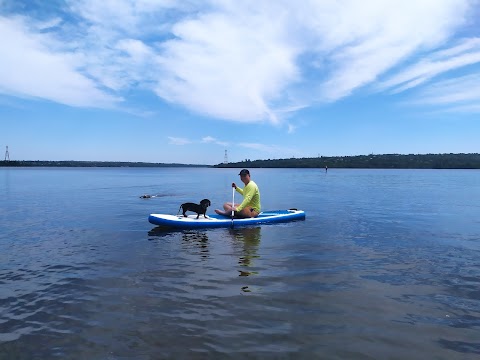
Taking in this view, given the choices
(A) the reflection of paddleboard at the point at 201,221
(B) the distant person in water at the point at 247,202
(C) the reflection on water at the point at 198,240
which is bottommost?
(C) the reflection on water at the point at 198,240

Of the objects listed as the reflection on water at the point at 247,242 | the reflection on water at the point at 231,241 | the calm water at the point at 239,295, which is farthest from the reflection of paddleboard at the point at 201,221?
the calm water at the point at 239,295

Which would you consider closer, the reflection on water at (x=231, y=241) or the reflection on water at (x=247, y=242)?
the reflection on water at (x=247, y=242)

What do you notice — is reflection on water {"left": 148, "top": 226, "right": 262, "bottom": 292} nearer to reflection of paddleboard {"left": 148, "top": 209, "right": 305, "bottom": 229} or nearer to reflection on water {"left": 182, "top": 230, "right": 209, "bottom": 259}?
reflection on water {"left": 182, "top": 230, "right": 209, "bottom": 259}

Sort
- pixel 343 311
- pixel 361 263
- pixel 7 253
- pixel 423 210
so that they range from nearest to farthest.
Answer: pixel 343 311, pixel 361 263, pixel 7 253, pixel 423 210

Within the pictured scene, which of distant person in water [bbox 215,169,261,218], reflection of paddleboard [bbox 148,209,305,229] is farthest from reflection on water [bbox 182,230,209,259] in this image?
distant person in water [bbox 215,169,261,218]

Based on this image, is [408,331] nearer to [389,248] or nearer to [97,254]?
[389,248]

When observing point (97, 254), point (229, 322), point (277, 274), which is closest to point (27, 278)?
point (97, 254)

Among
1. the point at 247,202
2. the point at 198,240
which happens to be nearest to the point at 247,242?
the point at 198,240

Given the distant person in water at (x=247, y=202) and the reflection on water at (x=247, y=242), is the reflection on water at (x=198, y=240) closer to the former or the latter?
the reflection on water at (x=247, y=242)

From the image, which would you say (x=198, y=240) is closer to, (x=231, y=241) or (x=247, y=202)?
(x=231, y=241)

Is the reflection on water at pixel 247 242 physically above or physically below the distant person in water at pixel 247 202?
below

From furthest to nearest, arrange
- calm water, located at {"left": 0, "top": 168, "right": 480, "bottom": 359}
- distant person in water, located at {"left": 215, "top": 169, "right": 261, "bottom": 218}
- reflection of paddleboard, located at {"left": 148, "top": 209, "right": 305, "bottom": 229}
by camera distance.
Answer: distant person in water, located at {"left": 215, "top": 169, "right": 261, "bottom": 218} < reflection of paddleboard, located at {"left": 148, "top": 209, "right": 305, "bottom": 229} < calm water, located at {"left": 0, "top": 168, "right": 480, "bottom": 359}

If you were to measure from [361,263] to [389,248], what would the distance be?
2.82m

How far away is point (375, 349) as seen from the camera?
18.9 feet
